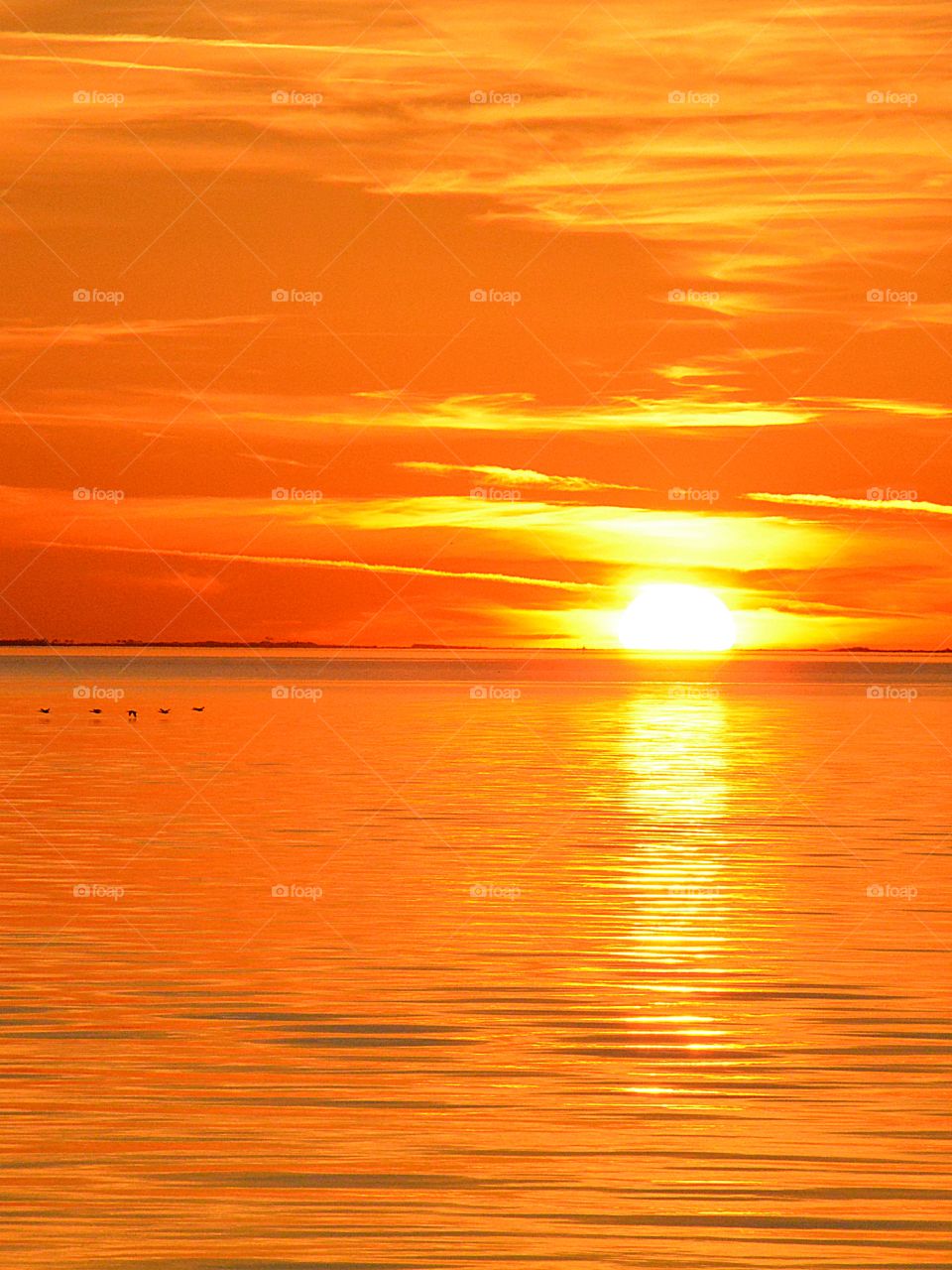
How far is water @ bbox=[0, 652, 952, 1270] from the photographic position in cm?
1457

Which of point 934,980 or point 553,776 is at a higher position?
point 553,776

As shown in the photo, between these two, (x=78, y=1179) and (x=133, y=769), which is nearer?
(x=78, y=1179)

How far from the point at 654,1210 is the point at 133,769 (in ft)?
141

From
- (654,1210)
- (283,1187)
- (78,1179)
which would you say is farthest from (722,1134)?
(78,1179)

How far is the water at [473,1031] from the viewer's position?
1457 cm

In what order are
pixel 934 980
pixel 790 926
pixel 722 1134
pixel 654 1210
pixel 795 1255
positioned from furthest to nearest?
pixel 790 926, pixel 934 980, pixel 722 1134, pixel 654 1210, pixel 795 1255

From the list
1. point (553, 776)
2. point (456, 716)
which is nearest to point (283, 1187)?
point (553, 776)

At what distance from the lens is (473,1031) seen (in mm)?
20734

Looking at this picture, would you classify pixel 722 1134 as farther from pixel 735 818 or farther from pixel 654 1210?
pixel 735 818

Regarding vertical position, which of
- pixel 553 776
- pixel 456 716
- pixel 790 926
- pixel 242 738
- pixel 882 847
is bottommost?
pixel 790 926

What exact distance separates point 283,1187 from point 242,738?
57.4 meters

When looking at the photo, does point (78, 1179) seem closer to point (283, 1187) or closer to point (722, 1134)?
point (283, 1187)

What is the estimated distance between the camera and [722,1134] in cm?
1680

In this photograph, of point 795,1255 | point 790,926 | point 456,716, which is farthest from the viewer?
point 456,716
